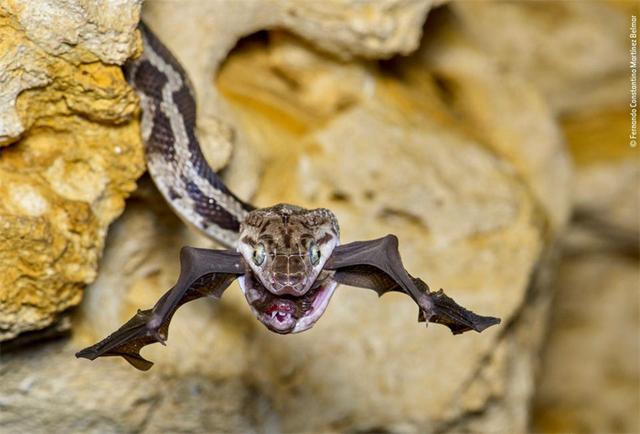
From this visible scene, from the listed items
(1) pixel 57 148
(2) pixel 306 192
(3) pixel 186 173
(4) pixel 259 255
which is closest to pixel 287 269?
(4) pixel 259 255

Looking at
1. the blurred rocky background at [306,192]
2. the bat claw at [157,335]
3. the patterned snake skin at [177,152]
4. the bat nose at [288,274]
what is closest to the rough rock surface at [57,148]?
the blurred rocky background at [306,192]

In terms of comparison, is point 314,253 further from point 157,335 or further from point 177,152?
point 177,152

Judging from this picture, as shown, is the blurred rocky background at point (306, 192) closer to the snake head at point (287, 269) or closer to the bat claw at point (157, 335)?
the bat claw at point (157, 335)

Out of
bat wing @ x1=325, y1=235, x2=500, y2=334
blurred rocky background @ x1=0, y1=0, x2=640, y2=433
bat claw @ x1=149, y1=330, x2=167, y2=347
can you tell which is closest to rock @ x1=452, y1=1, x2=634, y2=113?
blurred rocky background @ x1=0, y1=0, x2=640, y2=433

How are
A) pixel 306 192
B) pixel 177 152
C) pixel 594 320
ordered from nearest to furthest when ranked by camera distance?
pixel 177 152, pixel 306 192, pixel 594 320

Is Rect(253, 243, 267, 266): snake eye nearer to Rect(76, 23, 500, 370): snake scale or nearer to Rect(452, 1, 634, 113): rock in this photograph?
Rect(76, 23, 500, 370): snake scale

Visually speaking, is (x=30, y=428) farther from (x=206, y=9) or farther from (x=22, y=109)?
(x=206, y=9)
